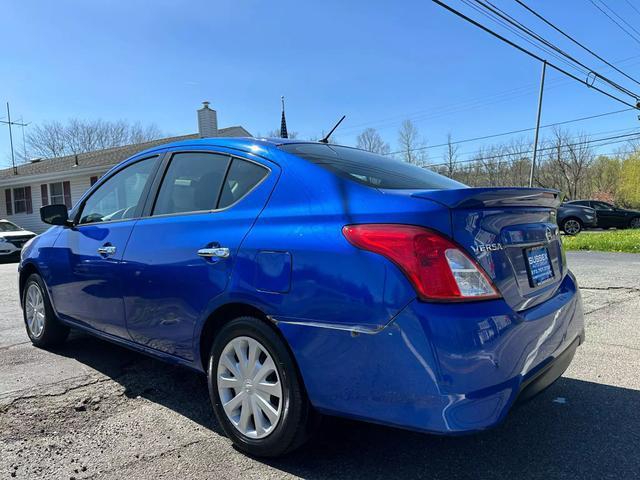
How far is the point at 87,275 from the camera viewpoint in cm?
373

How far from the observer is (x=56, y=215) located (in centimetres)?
416

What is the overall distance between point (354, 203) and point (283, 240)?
0.39 metres

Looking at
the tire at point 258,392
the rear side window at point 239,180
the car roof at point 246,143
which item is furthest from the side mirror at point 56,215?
the tire at point 258,392

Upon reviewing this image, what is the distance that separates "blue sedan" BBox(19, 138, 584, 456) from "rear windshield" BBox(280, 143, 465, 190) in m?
0.02

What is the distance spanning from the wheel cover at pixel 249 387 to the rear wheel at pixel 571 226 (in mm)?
20639

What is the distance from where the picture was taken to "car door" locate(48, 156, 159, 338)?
136 inches

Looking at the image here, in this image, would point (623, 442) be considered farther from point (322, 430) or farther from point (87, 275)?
point (87, 275)

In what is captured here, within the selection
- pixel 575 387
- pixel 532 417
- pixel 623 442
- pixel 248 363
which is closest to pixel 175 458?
pixel 248 363

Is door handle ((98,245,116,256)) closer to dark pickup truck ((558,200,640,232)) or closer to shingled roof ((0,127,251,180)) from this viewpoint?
shingled roof ((0,127,251,180))

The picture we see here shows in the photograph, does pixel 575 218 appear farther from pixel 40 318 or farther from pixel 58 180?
pixel 58 180

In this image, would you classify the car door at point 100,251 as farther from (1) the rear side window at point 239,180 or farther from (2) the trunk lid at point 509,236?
(2) the trunk lid at point 509,236

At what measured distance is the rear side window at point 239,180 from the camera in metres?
2.78

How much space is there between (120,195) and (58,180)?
21.3 meters

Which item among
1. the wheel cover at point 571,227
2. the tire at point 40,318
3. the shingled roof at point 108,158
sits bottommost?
the wheel cover at point 571,227
